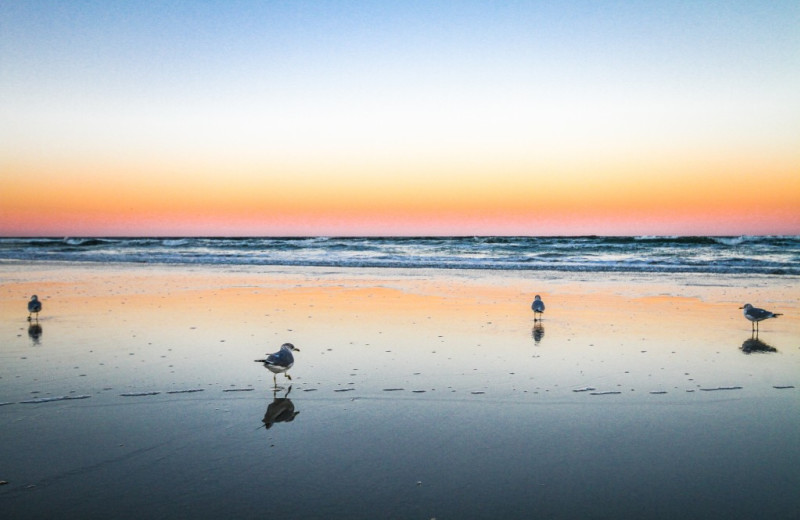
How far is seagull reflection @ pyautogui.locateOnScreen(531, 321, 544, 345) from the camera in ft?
29.8

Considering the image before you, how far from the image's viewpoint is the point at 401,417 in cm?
544

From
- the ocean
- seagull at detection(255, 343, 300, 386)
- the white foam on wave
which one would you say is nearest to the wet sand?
the white foam on wave

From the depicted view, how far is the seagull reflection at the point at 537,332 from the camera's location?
9078 millimetres

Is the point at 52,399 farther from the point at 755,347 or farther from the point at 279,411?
the point at 755,347

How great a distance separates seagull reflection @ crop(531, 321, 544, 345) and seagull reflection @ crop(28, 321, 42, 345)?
7.80 metres

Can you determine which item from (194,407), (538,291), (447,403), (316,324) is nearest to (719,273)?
(538,291)

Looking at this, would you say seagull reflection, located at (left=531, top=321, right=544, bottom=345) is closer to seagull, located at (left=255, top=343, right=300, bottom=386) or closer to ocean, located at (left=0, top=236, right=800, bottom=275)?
seagull, located at (left=255, top=343, right=300, bottom=386)

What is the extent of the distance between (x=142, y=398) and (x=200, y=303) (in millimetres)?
7238

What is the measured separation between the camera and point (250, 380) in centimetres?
674

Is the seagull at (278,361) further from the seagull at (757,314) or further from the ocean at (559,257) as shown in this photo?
the ocean at (559,257)

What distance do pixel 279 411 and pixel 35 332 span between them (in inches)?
250

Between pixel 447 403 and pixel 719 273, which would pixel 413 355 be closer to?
pixel 447 403

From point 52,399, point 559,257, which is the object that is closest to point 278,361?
point 52,399

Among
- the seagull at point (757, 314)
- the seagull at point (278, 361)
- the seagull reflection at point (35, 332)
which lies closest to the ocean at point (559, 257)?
the seagull at point (757, 314)
